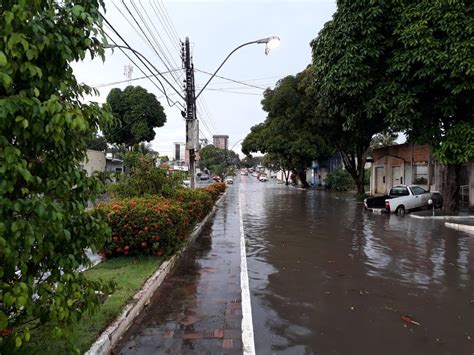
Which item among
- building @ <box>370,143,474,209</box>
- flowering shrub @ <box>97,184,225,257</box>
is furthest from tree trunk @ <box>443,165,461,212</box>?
flowering shrub @ <box>97,184,225,257</box>

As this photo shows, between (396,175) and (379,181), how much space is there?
11.9ft

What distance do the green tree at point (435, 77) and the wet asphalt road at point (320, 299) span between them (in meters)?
5.86

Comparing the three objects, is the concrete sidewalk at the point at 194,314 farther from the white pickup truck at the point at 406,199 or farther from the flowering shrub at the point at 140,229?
the white pickup truck at the point at 406,199

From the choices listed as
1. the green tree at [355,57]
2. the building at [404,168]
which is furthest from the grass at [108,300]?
the building at [404,168]

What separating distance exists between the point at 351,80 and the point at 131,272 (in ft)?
42.3

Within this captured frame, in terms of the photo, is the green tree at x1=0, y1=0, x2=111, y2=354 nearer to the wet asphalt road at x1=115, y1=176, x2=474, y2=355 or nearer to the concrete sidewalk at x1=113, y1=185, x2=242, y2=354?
the concrete sidewalk at x1=113, y1=185, x2=242, y2=354

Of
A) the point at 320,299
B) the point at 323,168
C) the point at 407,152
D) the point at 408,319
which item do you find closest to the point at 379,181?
the point at 407,152

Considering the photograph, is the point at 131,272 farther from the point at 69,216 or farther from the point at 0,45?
the point at 0,45

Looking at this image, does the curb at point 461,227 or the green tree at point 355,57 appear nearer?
the curb at point 461,227

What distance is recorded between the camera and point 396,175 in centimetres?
3066

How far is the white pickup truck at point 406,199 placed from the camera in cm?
2030

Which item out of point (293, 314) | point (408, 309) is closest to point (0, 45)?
point (293, 314)

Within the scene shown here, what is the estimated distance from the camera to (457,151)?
16438 millimetres

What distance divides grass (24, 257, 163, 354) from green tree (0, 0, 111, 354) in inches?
21.1
